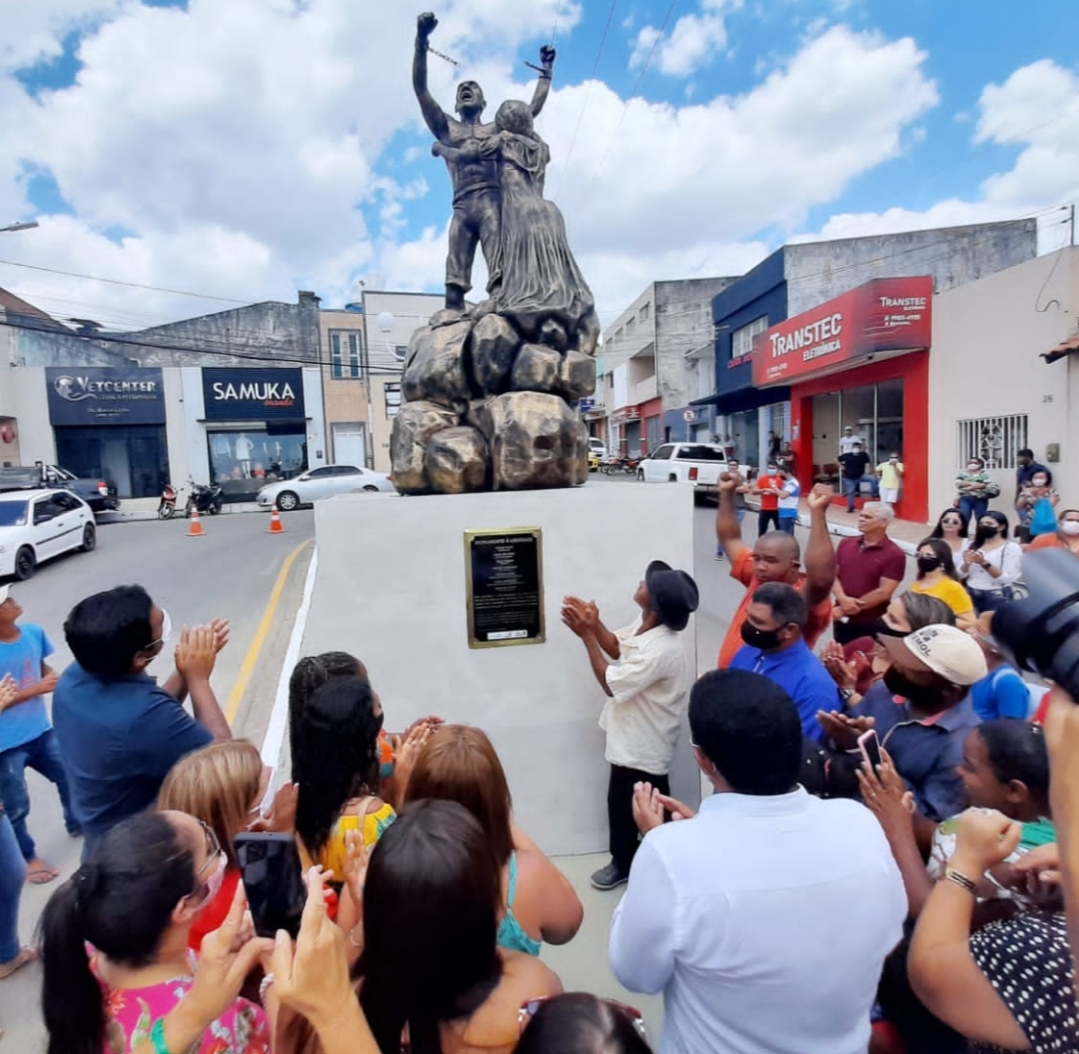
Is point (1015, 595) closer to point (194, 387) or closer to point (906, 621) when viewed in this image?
point (906, 621)

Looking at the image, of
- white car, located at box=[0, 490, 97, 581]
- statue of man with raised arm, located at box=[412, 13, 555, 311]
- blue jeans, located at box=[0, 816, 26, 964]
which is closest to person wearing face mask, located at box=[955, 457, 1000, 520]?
statue of man with raised arm, located at box=[412, 13, 555, 311]

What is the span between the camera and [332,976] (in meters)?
1.19

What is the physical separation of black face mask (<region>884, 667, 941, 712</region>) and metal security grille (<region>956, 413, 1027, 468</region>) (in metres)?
12.4

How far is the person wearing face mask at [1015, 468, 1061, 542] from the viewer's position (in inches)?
294

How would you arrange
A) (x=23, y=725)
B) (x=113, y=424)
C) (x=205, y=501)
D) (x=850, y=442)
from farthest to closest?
(x=113, y=424) → (x=205, y=501) → (x=850, y=442) → (x=23, y=725)

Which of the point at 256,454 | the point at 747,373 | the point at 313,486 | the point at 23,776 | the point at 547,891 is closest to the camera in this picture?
the point at 547,891

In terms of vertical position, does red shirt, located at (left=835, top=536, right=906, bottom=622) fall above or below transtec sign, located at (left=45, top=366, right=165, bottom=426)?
below

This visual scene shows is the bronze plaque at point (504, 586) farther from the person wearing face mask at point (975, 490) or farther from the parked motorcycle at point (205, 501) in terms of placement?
the parked motorcycle at point (205, 501)

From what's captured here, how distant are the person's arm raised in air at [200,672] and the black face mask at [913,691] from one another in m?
2.24

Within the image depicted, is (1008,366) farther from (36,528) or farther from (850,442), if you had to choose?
(36,528)

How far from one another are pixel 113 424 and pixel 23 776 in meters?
26.9

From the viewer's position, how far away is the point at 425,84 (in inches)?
165

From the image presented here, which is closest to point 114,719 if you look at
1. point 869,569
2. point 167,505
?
point 869,569

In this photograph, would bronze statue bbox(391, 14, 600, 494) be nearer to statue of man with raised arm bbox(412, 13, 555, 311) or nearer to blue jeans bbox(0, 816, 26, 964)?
statue of man with raised arm bbox(412, 13, 555, 311)
